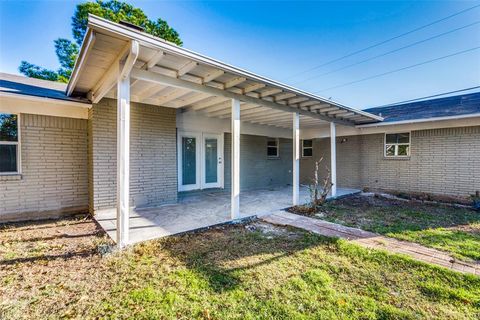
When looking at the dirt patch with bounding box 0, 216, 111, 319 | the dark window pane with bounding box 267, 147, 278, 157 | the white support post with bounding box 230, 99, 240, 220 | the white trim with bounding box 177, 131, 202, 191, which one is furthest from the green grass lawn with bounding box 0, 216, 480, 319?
the dark window pane with bounding box 267, 147, 278, 157

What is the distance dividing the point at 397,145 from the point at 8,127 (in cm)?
1219

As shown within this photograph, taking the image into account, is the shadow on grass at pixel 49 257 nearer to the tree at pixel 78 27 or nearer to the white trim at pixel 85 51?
the white trim at pixel 85 51

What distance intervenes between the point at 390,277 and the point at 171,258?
9.92 ft

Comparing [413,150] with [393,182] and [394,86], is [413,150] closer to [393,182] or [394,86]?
[393,182]

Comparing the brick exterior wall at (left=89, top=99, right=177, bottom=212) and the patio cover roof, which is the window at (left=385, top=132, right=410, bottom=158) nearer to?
the patio cover roof

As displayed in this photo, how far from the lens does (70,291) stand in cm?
261

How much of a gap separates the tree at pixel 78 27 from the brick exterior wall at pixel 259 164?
1406 cm

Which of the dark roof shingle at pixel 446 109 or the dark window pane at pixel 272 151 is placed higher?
the dark roof shingle at pixel 446 109

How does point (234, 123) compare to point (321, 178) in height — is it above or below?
above

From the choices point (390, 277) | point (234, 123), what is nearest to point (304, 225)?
point (390, 277)

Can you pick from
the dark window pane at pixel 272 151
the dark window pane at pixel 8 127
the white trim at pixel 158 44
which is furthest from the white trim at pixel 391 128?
the dark window pane at pixel 8 127

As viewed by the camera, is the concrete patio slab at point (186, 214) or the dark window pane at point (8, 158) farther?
the dark window pane at point (8, 158)

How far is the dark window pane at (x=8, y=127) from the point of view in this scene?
199 inches

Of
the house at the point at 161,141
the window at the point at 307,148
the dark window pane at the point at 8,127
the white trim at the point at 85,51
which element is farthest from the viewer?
the window at the point at 307,148
